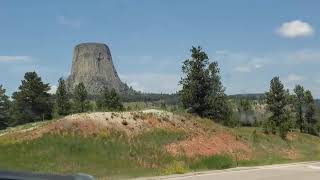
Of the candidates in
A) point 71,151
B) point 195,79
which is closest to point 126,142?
point 71,151

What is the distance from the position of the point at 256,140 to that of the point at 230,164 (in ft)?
101

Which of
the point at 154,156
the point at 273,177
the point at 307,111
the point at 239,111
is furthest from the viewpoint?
the point at 239,111

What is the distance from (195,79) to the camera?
3036 inches

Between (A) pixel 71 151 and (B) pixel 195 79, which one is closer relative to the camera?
(A) pixel 71 151

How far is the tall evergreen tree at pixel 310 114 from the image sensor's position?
11200 centimetres

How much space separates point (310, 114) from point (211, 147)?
65997 mm

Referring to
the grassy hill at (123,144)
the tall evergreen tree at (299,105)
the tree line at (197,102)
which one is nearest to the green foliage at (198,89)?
the tree line at (197,102)

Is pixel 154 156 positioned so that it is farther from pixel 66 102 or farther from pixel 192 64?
pixel 66 102

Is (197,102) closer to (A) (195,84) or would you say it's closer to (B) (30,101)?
(A) (195,84)

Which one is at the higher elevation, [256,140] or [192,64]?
[192,64]

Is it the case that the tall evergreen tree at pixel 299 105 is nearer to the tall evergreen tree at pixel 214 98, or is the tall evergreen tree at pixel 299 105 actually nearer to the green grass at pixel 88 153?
the tall evergreen tree at pixel 214 98

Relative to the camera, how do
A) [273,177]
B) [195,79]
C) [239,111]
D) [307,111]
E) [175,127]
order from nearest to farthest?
[273,177] < [175,127] < [195,79] < [307,111] < [239,111]

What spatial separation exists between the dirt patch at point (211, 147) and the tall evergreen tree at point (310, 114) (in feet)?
189

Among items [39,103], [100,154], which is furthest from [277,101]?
[100,154]
